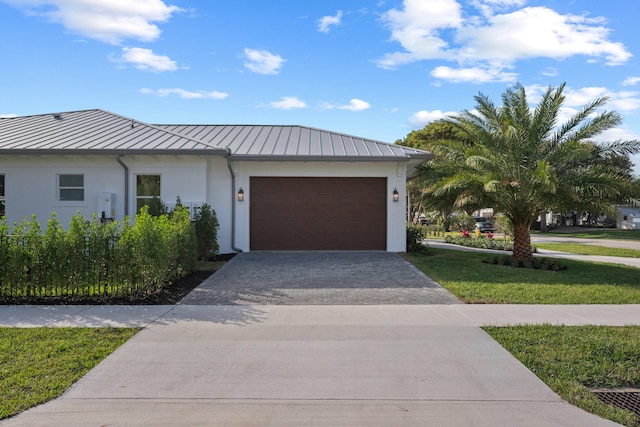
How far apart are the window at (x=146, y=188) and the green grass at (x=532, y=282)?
8.14 metres

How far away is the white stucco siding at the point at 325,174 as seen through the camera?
48.0 ft

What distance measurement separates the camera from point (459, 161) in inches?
547

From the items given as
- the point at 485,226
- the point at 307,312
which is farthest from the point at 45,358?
the point at 485,226

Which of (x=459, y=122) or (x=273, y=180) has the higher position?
(x=459, y=122)

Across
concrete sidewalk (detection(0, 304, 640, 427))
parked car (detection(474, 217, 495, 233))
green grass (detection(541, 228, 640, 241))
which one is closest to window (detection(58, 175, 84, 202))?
concrete sidewalk (detection(0, 304, 640, 427))

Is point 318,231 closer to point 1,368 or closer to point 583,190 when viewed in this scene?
point 583,190

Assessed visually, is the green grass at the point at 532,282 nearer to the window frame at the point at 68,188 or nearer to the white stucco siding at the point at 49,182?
the white stucco siding at the point at 49,182

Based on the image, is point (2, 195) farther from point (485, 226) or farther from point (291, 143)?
point (485, 226)

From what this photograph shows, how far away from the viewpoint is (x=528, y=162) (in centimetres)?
1277

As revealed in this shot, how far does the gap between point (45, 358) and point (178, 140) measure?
10.1 metres

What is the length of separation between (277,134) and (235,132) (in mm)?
1665

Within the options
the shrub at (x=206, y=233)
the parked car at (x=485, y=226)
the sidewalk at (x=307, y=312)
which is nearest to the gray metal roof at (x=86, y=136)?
the shrub at (x=206, y=233)

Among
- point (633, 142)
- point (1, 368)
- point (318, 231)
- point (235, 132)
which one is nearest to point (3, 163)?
point (235, 132)

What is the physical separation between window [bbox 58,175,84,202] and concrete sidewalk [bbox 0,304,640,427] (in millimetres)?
7877
